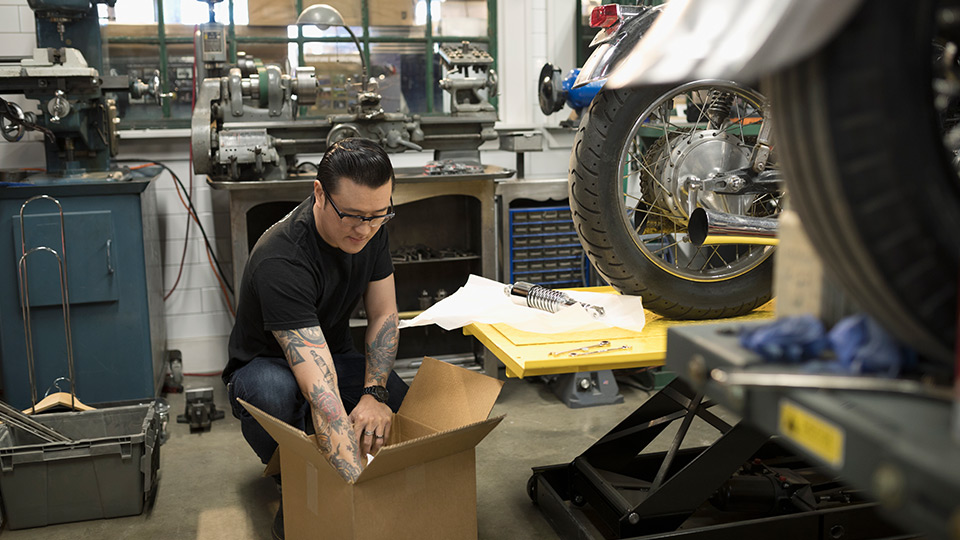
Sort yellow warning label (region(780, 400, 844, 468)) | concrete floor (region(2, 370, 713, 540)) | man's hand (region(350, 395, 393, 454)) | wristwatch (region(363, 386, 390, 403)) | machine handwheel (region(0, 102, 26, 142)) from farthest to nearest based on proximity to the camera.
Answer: machine handwheel (region(0, 102, 26, 142)) < concrete floor (region(2, 370, 713, 540)) < wristwatch (region(363, 386, 390, 403)) < man's hand (region(350, 395, 393, 454)) < yellow warning label (region(780, 400, 844, 468))

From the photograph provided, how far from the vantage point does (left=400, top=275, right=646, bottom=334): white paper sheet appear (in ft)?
6.08

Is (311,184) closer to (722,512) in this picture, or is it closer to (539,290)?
(539,290)

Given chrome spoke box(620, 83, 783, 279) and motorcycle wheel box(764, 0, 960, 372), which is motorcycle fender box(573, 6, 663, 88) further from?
motorcycle wheel box(764, 0, 960, 372)

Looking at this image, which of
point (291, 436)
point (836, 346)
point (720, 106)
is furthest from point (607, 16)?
point (836, 346)

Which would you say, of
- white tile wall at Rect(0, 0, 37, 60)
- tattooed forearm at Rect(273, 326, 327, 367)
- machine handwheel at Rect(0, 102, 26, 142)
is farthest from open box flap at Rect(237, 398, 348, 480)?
white tile wall at Rect(0, 0, 37, 60)

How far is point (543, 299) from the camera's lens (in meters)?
1.96

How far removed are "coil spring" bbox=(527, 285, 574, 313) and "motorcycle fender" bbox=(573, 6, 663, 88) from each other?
50 centimetres

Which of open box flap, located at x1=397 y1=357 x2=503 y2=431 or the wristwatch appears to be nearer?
open box flap, located at x1=397 y1=357 x2=503 y2=431

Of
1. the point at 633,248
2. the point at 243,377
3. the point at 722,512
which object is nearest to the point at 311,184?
the point at 243,377

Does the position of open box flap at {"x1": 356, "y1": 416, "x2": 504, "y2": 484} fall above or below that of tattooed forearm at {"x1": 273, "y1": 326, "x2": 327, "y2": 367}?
below

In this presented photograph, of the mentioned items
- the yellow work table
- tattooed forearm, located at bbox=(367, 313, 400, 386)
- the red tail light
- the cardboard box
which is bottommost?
the cardboard box

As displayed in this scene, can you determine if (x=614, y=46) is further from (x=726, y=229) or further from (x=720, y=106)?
(x=726, y=229)

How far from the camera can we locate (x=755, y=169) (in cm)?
193

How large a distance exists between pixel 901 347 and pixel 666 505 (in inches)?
48.0
